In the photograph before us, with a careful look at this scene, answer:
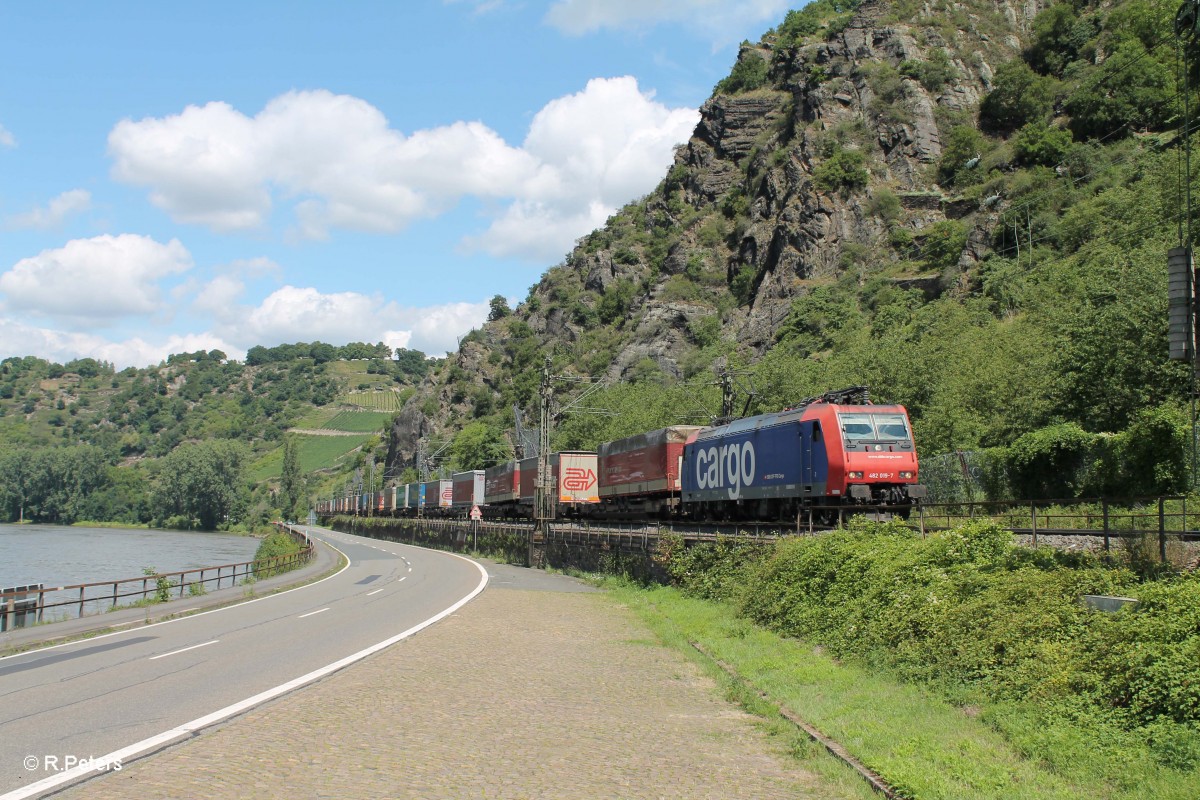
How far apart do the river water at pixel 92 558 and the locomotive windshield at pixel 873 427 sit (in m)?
36.6

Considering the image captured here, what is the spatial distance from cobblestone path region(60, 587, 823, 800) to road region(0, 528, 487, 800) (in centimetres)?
55

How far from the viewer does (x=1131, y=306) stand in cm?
3641

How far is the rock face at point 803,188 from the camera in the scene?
102m

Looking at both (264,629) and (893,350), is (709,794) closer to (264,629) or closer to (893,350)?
(264,629)

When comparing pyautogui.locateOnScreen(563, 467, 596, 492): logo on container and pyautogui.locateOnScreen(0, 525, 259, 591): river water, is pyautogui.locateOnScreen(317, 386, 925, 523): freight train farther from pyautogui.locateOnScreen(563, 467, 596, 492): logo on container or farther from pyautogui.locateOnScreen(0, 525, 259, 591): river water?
pyautogui.locateOnScreen(0, 525, 259, 591): river water

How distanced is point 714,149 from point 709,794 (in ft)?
492

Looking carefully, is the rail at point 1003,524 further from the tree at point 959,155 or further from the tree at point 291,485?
the tree at point 291,485

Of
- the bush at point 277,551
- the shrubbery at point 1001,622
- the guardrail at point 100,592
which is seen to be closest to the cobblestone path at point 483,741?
the shrubbery at point 1001,622

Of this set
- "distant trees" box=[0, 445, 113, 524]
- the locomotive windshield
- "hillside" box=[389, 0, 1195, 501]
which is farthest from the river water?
"distant trees" box=[0, 445, 113, 524]

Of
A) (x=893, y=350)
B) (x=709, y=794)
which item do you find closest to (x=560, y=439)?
(x=893, y=350)

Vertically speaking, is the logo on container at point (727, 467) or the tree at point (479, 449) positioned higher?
the tree at point (479, 449)

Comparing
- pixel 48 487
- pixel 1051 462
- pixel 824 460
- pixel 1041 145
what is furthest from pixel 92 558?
pixel 48 487

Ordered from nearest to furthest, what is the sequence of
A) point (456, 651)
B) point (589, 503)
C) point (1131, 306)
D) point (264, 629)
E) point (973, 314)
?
point (456, 651) < point (264, 629) < point (1131, 306) < point (589, 503) < point (973, 314)

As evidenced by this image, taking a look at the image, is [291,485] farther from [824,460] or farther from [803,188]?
[824,460]
